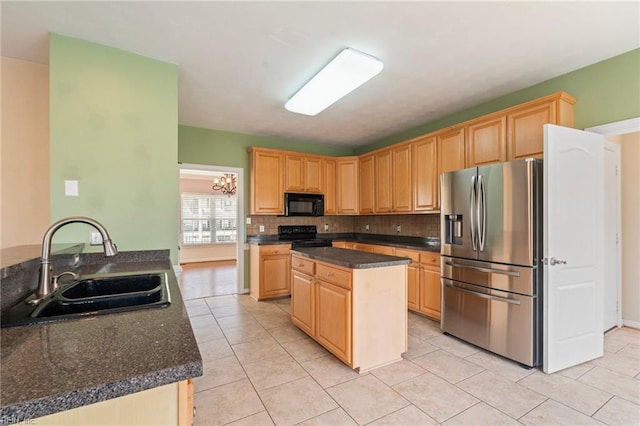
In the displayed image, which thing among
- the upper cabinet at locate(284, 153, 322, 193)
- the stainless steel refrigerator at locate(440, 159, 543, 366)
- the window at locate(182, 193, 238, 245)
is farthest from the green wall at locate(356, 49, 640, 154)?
the window at locate(182, 193, 238, 245)

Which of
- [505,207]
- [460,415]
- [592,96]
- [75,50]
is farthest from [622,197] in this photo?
[75,50]

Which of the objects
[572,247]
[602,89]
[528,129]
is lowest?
[572,247]

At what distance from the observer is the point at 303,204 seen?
5055 mm

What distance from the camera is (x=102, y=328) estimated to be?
3.13ft

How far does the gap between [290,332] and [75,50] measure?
321 centimetres

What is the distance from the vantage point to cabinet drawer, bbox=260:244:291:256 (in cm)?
452

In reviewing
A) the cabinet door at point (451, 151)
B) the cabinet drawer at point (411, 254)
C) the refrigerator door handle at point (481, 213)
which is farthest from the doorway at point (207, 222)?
the refrigerator door handle at point (481, 213)

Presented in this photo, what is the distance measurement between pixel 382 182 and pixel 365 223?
47.7 inches

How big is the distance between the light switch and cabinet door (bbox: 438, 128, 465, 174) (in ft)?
12.6

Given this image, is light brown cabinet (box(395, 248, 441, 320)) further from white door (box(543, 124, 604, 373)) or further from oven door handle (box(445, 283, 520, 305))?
white door (box(543, 124, 604, 373))

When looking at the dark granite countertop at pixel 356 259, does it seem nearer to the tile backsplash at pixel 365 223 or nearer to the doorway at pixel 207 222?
the tile backsplash at pixel 365 223

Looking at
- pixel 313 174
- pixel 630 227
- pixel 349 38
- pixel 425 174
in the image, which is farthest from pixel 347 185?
pixel 630 227

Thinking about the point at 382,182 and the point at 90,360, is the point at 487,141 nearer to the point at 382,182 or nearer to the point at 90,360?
the point at 382,182

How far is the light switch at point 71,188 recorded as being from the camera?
88.6 inches
